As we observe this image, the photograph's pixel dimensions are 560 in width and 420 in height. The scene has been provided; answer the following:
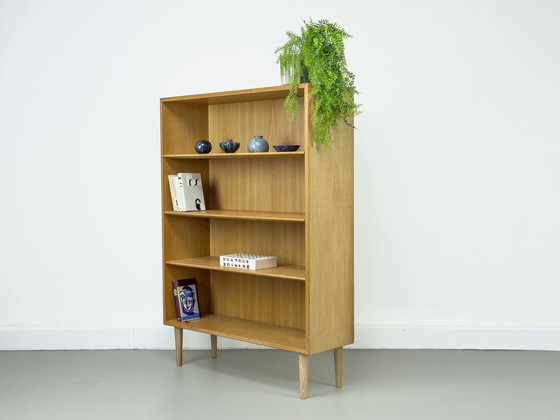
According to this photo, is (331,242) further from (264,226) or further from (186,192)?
(186,192)

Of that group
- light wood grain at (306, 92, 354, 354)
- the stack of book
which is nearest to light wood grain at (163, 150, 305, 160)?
the stack of book

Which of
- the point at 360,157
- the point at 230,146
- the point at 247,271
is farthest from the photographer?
the point at 360,157

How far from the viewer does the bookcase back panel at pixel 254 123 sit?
13.9 feet

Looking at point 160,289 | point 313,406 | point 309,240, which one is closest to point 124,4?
point 160,289

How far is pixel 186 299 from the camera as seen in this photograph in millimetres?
4516

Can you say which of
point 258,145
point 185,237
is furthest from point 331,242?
point 185,237

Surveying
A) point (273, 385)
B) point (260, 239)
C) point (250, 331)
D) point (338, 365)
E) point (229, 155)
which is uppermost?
point (229, 155)

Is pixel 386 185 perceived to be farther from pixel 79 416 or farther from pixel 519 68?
pixel 79 416

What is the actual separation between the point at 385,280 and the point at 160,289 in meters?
1.70

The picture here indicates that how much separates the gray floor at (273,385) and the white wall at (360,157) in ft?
1.07

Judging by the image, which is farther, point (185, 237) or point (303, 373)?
point (185, 237)

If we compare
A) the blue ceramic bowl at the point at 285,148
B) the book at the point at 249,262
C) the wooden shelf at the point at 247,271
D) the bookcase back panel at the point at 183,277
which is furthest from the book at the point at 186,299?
the blue ceramic bowl at the point at 285,148

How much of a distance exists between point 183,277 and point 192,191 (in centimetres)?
62

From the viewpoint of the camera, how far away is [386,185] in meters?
4.86
